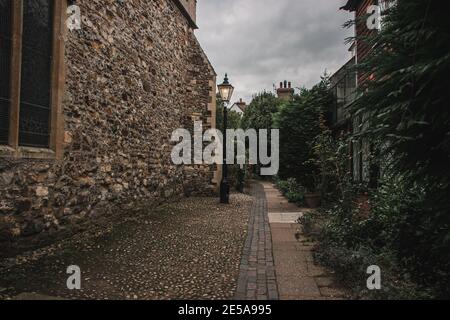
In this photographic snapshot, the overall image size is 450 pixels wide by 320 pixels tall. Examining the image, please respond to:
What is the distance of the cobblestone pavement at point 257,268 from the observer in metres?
3.41

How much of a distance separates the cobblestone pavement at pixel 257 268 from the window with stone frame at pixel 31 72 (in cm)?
317

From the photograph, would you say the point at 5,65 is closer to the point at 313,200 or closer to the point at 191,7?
the point at 313,200

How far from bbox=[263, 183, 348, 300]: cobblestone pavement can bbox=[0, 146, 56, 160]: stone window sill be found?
344 cm

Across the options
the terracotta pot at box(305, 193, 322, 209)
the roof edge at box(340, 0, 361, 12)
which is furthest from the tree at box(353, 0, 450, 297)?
the roof edge at box(340, 0, 361, 12)

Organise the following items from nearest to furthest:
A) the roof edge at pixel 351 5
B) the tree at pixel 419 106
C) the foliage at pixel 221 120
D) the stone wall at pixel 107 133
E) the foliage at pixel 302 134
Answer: the tree at pixel 419 106
the stone wall at pixel 107 133
the foliage at pixel 302 134
the roof edge at pixel 351 5
the foliage at pixel 221 120

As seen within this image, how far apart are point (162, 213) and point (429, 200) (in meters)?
6.03

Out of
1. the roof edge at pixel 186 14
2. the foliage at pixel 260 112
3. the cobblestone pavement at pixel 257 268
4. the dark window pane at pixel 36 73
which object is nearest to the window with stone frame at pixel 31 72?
the dark window pane at pixel 36 73

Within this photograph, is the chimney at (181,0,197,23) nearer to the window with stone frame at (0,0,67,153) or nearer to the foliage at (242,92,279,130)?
the window with stone frame at (0,0,67,153)

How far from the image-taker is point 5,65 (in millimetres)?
4047

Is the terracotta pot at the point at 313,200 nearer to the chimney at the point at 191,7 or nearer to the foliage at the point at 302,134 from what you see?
the foliage at the point at 302,134

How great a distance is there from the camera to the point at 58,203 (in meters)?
4.83

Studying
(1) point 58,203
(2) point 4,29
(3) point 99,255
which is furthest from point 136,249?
(2) point 4,29

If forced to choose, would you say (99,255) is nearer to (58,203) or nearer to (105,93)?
(58,203)
